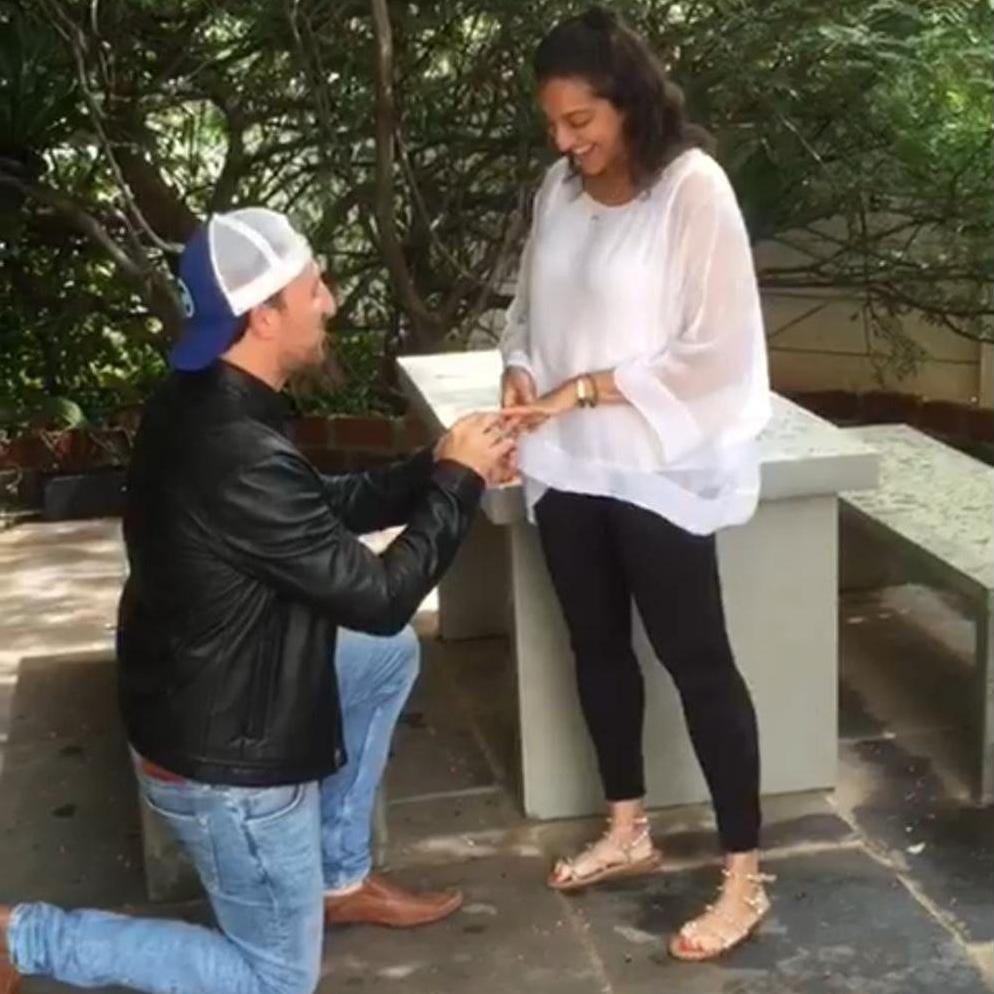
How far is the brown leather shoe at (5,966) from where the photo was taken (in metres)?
2.63

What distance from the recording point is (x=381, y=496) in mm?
2963

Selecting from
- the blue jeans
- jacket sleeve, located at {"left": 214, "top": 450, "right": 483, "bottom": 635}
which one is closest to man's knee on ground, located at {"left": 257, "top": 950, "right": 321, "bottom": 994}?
the blue jeans

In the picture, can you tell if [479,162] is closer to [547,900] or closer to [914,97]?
[914,97]

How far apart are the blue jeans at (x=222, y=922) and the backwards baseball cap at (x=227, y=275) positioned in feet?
2.05

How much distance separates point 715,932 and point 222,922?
2.97 ft

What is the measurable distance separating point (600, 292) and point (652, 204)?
0.55ft

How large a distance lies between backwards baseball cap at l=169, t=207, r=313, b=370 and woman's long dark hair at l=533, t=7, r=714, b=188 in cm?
61

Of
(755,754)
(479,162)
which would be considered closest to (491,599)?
(479,162)

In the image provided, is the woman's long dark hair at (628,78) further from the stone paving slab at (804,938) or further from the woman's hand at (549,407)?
the stone paving slab at (804,938)

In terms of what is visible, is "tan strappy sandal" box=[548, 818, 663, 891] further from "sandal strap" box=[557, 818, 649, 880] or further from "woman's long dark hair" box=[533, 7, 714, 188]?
"woman's long dark hair" box=[533, 7, 714, 188]

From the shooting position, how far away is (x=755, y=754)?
3.10m

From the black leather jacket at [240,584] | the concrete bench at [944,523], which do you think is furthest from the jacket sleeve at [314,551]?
the concrete bench at [944,523]

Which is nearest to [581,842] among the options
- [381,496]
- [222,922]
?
[381,496]

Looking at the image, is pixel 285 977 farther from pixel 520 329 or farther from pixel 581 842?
pixel 520 329
